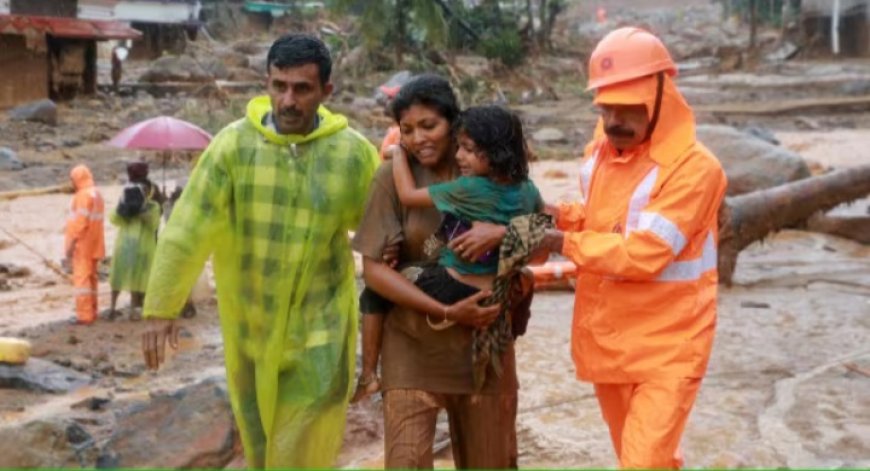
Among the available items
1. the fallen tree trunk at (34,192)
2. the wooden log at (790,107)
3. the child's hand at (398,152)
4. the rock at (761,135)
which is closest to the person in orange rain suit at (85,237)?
the fallen tree trunk at (34,192)

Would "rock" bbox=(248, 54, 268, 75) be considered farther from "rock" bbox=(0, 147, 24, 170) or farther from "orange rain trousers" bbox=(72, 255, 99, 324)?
"orange rain trousers" bbox=(72, 255, 99, 324)

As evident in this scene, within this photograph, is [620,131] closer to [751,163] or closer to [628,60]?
[628,60]

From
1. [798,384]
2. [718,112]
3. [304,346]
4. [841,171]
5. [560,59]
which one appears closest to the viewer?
[304,346]

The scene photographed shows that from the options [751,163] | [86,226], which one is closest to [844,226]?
[751,163]

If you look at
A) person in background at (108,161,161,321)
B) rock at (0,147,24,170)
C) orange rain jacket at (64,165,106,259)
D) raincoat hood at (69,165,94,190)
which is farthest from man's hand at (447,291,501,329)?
rock at (0,147,24,170)

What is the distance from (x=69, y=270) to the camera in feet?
40.1

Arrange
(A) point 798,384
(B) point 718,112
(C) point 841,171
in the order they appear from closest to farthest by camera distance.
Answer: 1. (A) point 798,384
2. (C) point 841,171
3. (B) point 718,112

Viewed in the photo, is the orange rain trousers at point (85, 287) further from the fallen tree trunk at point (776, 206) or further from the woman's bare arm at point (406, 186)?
the woman's bare arm at point (406, 186)

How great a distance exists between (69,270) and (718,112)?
16.5 metres

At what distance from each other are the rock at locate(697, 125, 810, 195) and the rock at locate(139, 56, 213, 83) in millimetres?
19944

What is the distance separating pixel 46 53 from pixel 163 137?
58.9 feet

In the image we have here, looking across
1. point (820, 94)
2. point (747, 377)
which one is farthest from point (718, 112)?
point (747, 377)

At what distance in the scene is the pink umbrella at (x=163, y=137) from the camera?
35.7ft

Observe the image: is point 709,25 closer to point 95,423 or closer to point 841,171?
point 841,171
